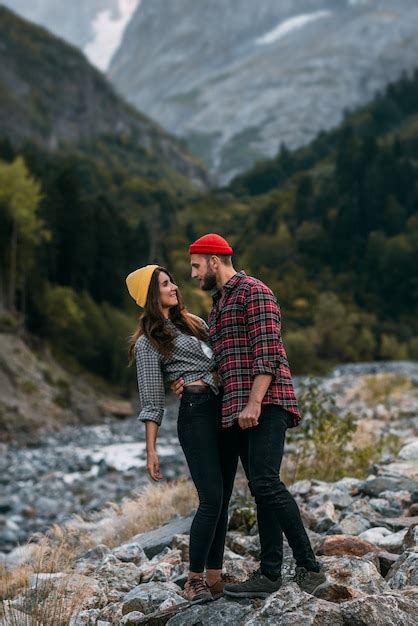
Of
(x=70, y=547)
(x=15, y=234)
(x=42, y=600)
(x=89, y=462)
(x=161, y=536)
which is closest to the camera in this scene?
(x=42, y=600)

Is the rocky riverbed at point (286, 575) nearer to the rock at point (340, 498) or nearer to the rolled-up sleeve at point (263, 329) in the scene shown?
the rock at point (340, 498)

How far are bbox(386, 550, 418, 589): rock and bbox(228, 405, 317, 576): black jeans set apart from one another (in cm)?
51

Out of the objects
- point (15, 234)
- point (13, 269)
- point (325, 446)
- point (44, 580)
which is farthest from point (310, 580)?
point (15, 234)

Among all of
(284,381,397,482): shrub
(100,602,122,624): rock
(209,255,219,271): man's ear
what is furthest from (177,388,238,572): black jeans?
(284,381,397,482): shrub

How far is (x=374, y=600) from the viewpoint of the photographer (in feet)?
13.1

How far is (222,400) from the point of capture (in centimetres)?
493

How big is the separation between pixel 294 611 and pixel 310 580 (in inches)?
20.7

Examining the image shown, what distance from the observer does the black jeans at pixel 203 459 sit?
4816 millimetres

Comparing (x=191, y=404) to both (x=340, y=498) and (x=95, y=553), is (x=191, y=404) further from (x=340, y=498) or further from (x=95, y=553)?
(x=340, y=498)

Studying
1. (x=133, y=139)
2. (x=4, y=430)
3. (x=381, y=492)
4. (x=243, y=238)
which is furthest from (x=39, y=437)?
(x=133, y=139)

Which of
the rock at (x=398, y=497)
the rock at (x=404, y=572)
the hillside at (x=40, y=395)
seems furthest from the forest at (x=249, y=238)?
the rock at (x=404, y=572)

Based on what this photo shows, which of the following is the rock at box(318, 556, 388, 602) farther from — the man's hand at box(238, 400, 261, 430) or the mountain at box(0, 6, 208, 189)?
the mountain at box(0, 6, 208, 189)

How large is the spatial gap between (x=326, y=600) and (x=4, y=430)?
23.0 metres

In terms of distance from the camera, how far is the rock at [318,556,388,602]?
4379 mm
